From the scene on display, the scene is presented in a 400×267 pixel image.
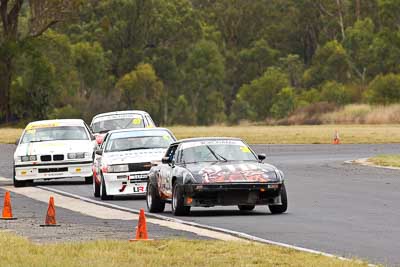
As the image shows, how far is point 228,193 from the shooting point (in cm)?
2053

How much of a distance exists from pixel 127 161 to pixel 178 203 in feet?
16.8

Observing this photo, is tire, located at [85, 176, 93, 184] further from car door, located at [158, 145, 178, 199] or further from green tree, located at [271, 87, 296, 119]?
green tree, located at [271, 87, 296, 119]

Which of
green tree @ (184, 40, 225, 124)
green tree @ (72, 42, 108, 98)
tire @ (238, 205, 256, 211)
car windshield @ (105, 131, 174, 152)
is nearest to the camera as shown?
tire @ (238, 205, 256, 211)

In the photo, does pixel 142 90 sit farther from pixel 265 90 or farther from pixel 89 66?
pixel 265 90

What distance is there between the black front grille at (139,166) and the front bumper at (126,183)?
75mm

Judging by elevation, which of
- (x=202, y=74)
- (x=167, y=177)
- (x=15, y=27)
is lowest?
(x=167, y=177)

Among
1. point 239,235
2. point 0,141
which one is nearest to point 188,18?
point 0,141

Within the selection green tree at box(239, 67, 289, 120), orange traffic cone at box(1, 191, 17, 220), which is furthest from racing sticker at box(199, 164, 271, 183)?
green tree at box(239, 67, 289, 120)

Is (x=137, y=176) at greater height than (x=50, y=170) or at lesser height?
greater

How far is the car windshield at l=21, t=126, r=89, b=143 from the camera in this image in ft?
105

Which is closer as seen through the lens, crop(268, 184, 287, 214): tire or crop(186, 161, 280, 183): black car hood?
crop(186, 161, 280, 183): black car hood

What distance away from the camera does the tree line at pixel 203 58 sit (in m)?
95.1

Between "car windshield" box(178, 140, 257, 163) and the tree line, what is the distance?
70.3 m

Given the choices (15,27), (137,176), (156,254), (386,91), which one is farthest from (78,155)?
(386,91)
